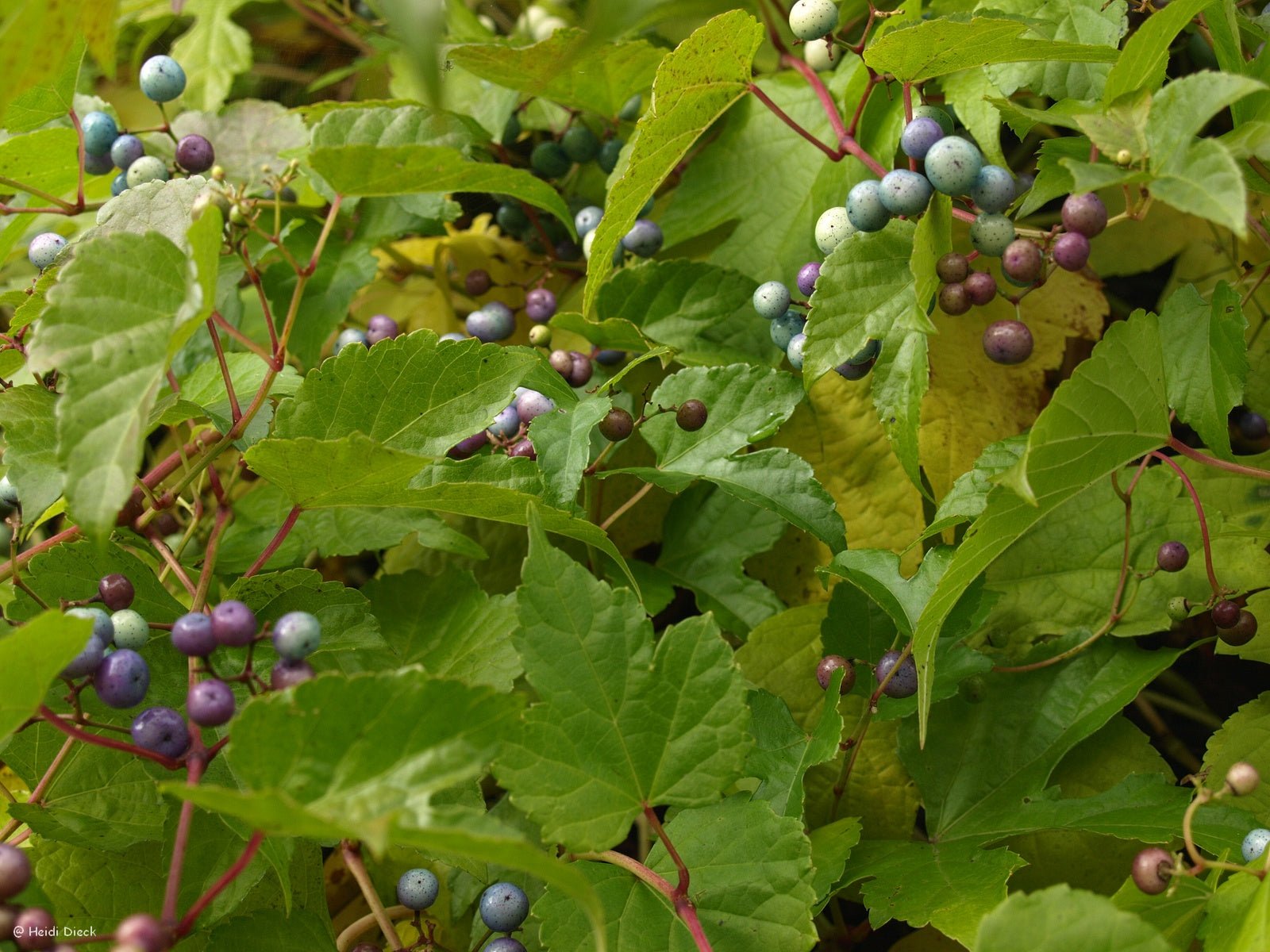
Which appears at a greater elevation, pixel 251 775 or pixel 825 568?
pixel 251 775

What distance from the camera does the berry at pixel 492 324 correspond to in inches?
41.6

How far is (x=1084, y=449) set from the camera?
66cm

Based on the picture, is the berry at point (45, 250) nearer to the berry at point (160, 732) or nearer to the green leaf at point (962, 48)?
the berry at point (160, 732)

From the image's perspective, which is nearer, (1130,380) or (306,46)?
(1130,380)

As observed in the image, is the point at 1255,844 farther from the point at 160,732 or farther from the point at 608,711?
the point at 160,732

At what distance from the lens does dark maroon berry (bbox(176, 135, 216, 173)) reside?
0.96m

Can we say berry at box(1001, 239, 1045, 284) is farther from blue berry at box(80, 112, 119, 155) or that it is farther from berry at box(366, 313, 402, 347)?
blue berry at box(80, 112, 119, 155)

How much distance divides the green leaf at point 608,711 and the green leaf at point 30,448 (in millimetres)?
341

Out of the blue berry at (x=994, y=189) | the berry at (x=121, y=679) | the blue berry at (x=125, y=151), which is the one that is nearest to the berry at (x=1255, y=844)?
the blue berry at (x=994, y=189)

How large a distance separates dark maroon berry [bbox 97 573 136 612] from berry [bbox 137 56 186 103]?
20.7 inches

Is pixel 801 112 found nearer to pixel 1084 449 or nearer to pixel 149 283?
pixel 1084 449

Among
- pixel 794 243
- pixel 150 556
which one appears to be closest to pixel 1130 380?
pixel 794 243

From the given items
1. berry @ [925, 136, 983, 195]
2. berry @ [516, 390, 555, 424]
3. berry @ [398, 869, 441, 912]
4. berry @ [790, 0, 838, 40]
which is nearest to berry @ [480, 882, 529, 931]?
berry @ [398, 869, 441, 912]

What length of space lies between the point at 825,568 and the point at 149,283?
468mm
